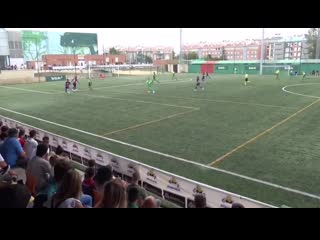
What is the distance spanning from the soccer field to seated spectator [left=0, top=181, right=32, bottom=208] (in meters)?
6.13

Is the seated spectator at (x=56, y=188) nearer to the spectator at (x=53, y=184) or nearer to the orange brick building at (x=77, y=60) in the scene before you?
the spectator at (x=53, y=184)

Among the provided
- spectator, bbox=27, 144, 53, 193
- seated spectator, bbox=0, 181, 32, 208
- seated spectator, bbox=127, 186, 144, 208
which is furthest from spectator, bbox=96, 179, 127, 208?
spectator, bbox=27, 144, 53, 193

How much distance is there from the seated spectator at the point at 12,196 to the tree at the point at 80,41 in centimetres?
11873

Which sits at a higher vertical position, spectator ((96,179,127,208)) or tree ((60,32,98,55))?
tree ((60,32,98,55))

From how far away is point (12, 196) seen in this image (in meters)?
4.63

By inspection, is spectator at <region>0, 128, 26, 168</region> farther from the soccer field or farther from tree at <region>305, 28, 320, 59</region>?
tree at <region>305, 28, 320, 59</region>

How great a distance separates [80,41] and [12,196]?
120 m

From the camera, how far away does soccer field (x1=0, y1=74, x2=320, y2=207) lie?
986 centimetres

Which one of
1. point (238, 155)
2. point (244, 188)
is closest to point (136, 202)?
point (244, 188)

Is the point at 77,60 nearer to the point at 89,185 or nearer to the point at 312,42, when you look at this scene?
the point at 312,42

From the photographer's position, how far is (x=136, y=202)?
4.96m

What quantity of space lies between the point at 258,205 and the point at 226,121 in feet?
41.9
